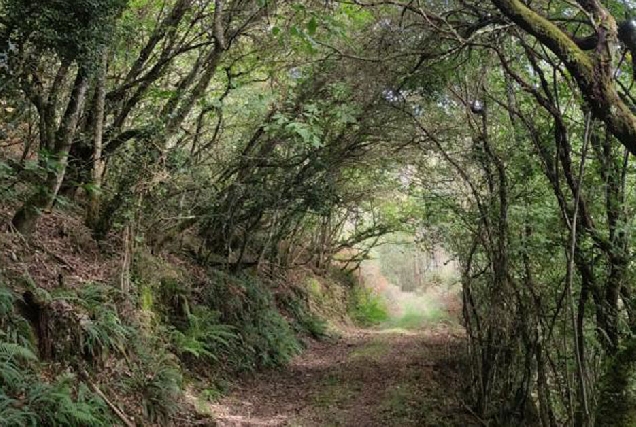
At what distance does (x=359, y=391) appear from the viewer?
9828 mm

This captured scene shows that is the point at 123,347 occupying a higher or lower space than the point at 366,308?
higher

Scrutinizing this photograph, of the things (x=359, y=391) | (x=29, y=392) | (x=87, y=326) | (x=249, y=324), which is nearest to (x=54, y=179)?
(x=87, y=326)

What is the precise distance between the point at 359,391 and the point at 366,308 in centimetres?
1446

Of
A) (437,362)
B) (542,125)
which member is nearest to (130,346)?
(542,125)

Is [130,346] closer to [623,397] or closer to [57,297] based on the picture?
[57,297]

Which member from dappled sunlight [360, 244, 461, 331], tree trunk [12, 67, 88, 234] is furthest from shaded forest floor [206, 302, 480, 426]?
dappled sunlight [360, 244, 461, 331]

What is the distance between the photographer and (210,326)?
9586mm

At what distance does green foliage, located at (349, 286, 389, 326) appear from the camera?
→ 23.2m

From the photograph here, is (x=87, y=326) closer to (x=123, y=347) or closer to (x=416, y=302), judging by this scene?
(x=123, y=347)

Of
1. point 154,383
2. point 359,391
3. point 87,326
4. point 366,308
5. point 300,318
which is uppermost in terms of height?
point 87,326

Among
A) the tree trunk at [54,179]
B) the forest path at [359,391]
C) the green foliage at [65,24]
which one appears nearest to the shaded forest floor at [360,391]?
the forest path at [359,391]

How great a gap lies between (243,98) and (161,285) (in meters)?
4.25

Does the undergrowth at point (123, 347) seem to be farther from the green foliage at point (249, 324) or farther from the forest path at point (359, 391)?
the forest path at point (359, 391)

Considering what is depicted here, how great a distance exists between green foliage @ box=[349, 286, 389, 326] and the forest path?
914 centimetres
